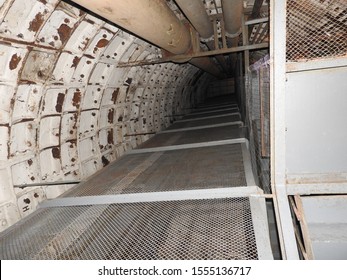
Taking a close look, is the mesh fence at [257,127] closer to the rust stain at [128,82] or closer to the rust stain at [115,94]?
the rust stain at [128,82]

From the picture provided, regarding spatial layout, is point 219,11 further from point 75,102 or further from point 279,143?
point 279,143

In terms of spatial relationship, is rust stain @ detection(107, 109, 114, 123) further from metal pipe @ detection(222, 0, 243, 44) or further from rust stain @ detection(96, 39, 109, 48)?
metal pipe @ detection(222, 0, 243, 44)

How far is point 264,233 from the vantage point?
1931 millimetres

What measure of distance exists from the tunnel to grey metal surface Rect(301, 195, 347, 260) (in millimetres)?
12

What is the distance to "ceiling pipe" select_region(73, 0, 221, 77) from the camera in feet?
8.00

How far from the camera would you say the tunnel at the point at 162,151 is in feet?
7.18

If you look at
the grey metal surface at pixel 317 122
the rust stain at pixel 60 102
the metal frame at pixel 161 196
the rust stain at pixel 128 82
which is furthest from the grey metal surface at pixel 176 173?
the rust stain at pixel 128 82

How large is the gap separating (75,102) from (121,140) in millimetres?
2145

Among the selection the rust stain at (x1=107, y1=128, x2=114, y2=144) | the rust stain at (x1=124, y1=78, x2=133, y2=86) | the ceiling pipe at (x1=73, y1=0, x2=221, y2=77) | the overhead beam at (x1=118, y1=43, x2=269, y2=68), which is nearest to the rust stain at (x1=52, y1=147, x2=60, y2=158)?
the rust stain at (x1=107, y1=128, x2=114, y2=144)

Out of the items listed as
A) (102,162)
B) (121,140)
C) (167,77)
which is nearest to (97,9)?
(102,162)

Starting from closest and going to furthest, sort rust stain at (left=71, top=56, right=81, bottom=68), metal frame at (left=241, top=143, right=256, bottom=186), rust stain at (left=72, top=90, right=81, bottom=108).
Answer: metal frame at (left=241, top=143, right=256, bottom=186), rust stain at (left=71, top=56, right=81, bottom=68), rust stain at (left=72, top=90, right=81, bottom=108)

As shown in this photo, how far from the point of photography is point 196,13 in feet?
13.4

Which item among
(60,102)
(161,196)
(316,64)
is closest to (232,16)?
(316,64)

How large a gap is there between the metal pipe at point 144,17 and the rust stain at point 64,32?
123 cm
